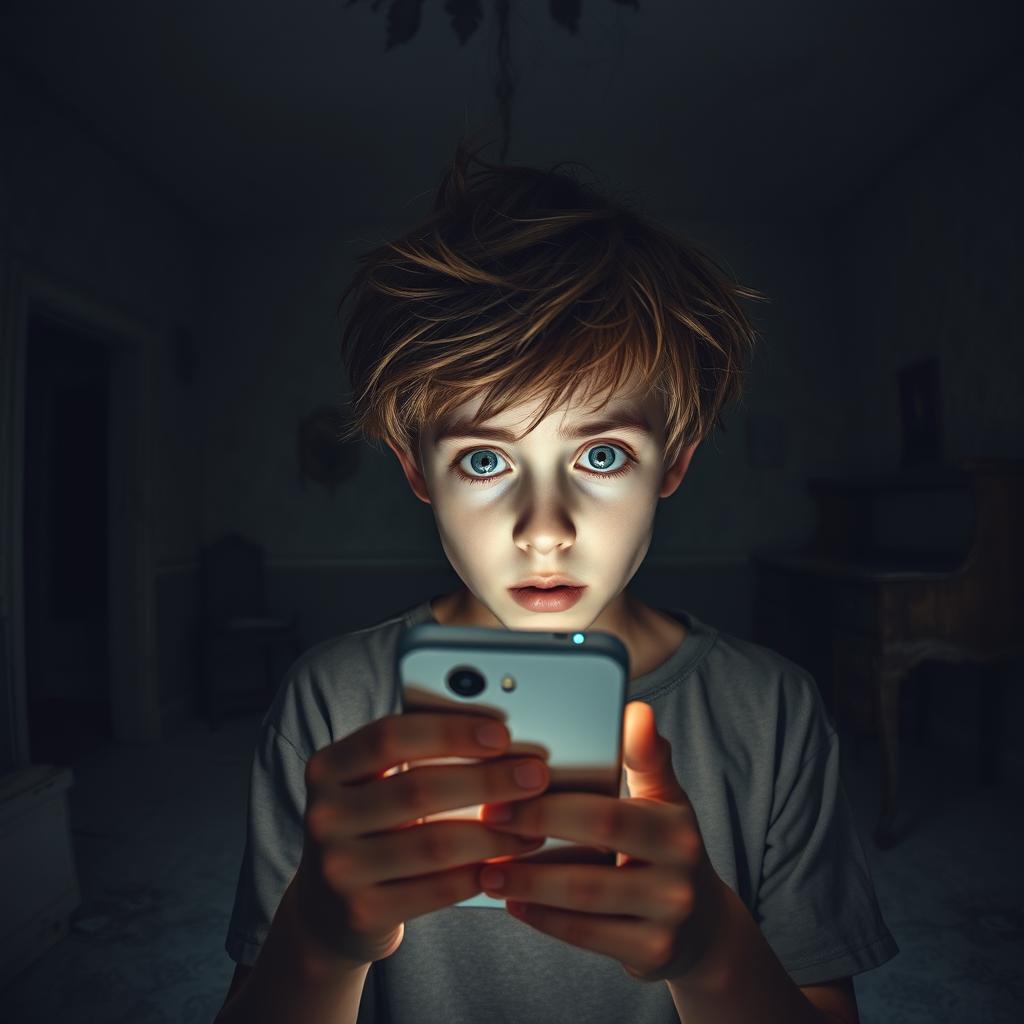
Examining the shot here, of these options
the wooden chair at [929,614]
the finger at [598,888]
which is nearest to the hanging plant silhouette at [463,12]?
the wooden chair at [929,614]

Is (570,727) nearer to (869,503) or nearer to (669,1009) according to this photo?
(669,1009)

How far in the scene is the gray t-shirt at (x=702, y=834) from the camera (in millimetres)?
729

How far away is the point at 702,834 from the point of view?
73 centimetres

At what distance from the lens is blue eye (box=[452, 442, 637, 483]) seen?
2.10 ft

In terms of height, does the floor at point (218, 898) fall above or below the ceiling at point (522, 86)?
below

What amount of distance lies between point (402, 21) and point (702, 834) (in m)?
3.25

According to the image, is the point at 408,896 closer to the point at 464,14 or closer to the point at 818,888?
the point at 818,888

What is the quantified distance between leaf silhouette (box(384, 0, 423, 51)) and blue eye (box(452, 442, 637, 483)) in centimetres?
295

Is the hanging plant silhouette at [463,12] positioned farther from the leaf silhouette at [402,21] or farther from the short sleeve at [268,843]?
the short sleeve at [268,843]

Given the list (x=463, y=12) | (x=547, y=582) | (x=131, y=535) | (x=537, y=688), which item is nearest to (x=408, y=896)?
(x=537, y=688)

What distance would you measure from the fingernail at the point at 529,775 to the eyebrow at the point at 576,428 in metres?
0.28

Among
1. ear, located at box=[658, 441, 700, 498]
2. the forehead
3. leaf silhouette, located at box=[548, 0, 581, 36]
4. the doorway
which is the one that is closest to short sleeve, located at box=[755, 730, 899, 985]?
ear, located at box=[658, 441, 700, 498]

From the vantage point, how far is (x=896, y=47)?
321cm

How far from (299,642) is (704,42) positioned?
13.3 ft
